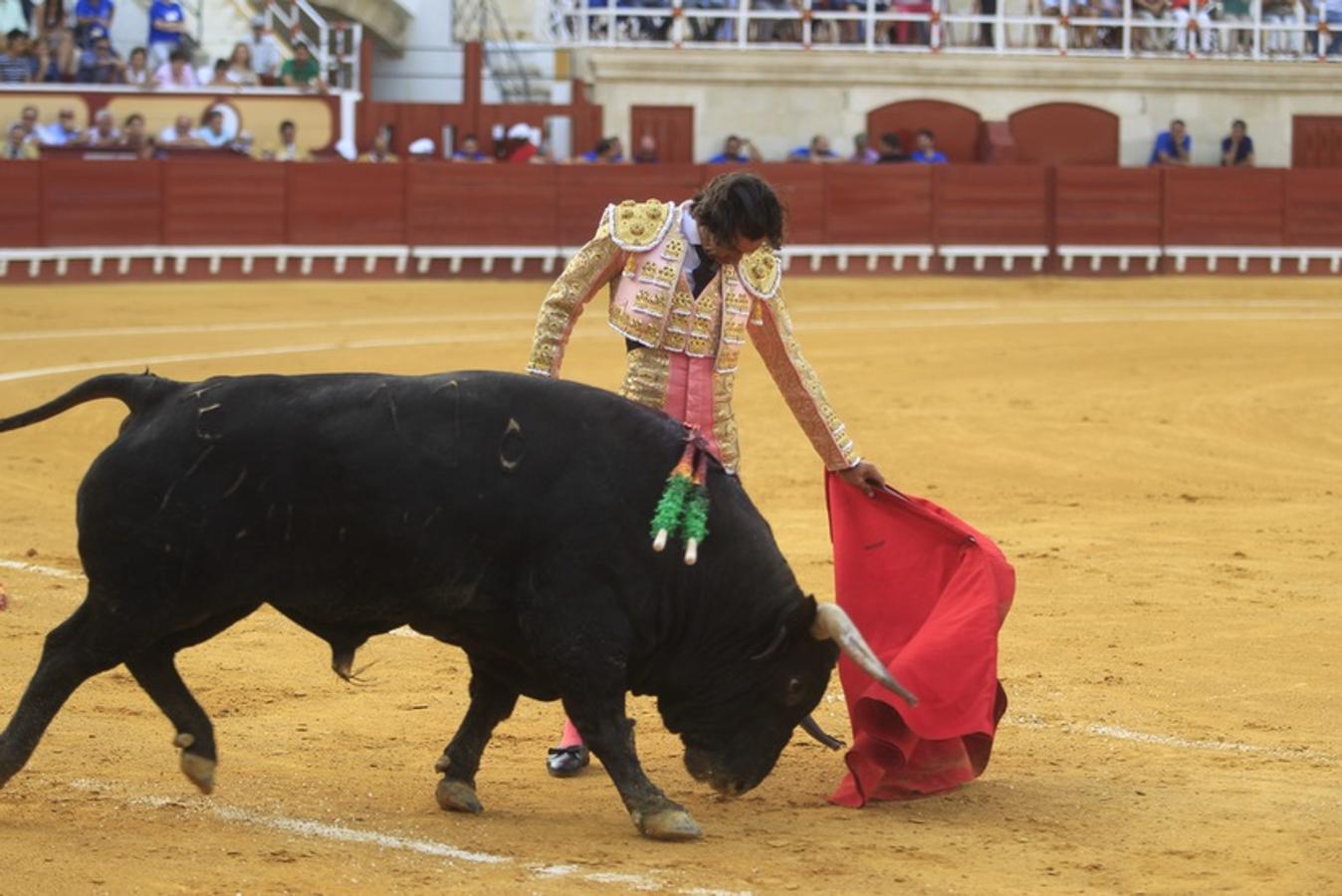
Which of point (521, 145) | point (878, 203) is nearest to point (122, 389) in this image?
point (521, 145)

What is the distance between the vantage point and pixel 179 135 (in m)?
17.1

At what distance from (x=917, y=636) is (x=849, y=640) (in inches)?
22.0

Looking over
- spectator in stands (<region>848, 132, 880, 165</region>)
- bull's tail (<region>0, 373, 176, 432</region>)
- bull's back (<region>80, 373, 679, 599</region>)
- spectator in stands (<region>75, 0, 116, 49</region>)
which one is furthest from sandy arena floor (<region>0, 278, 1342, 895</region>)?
spectator in stands (<region>848, 132, 880, 165</region>)

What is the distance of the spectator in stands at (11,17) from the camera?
17.4 meters

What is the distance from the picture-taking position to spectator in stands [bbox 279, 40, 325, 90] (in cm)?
1791

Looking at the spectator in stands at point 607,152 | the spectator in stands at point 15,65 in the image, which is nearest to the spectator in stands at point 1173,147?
the spectator in stands at point 607,152

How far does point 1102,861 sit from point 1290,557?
11.6ft

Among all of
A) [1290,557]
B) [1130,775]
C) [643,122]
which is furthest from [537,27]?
[1130,775]

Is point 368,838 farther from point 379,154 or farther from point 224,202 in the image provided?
point 379,154

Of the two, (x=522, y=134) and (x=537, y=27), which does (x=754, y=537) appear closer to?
(x=522, y=134)

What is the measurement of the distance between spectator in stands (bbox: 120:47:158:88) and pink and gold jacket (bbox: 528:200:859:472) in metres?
13.7

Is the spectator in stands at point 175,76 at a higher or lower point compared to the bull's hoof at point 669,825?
higher

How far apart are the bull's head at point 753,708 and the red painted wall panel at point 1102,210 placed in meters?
15.8

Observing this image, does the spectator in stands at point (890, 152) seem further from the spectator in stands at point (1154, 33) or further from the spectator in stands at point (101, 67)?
the spectator in stands at point (101, 67)
